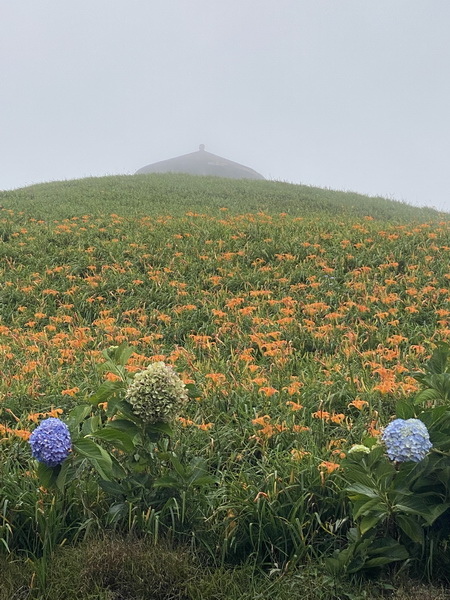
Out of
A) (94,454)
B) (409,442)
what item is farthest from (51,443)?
(409,442)

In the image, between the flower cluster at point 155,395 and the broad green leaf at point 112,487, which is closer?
the flower cluster at point 155,395

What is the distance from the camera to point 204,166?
5675 cm

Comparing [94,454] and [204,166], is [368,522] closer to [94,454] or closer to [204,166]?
[94,454]

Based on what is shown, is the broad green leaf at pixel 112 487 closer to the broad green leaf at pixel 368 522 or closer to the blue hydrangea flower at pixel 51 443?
the blue hydrangea flower at pixel 51 443

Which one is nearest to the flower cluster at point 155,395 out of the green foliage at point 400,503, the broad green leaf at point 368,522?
the green foliage at point 400,503

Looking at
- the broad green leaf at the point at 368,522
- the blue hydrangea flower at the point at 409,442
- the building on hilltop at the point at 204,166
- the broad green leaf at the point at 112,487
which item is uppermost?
the building on hilltop at the point at 204,166

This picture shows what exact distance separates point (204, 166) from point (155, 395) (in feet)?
188

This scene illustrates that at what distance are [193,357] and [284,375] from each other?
0.82 m

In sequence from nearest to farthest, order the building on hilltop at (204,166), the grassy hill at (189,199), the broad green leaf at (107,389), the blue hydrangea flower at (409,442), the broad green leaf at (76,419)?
1. the blue hydrangea flower at (409,442)
2. the broad green leaf at (76,419)
3. the broad green leaf at (107,389)
4. the grassy hill at (189,199)
5. the building on hilltop at (204,166)

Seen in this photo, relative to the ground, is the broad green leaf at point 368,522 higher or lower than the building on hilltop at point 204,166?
lower

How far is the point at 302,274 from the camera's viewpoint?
678 centimetres

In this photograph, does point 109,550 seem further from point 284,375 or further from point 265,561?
point 284,375

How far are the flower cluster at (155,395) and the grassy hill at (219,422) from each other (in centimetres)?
12

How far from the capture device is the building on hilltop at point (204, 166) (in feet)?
175
